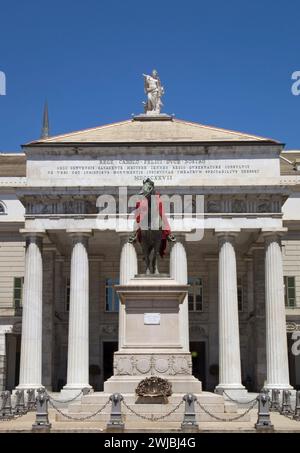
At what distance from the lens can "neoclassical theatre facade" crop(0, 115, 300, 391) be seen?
49.6 meters


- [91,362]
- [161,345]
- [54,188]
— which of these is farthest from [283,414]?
[91,362]

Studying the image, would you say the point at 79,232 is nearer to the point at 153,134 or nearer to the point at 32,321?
the point at 32,321

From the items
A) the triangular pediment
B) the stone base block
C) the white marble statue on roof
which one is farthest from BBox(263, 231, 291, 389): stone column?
the stone base block

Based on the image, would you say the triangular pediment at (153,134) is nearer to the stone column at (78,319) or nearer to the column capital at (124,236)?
the column capital at (124,236)

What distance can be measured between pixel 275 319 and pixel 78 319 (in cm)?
1197

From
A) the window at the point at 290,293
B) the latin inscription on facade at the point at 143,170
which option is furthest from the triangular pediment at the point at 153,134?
the window at the point at 290,293

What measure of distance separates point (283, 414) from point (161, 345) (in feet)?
37.3

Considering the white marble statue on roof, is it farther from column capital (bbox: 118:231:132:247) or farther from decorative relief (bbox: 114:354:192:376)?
decorative relief (bbox: 114:354:192:376)

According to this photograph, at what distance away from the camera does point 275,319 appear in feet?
162

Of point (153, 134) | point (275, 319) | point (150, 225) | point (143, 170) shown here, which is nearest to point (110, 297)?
point (143, 170)

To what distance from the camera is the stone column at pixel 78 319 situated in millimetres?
48781

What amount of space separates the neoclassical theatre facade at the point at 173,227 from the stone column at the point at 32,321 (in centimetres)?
6

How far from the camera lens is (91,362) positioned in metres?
58.9

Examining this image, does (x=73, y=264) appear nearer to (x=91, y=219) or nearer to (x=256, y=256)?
(x=91, y=219)
